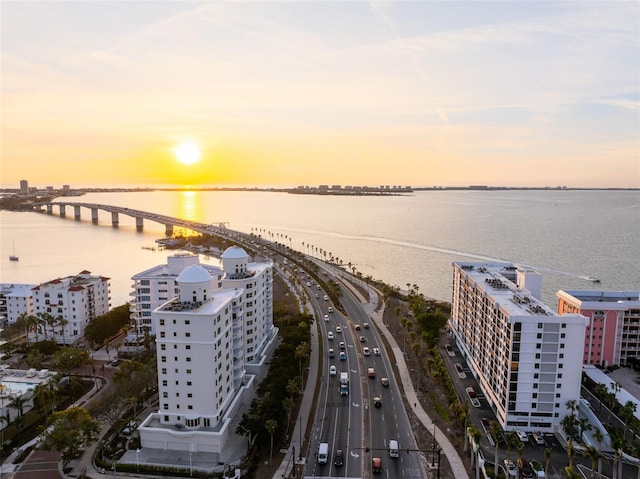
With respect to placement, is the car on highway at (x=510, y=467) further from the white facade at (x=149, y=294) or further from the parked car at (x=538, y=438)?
the white facade at (x=149, y=294)

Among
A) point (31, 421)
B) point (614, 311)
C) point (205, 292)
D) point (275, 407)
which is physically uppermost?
point (205, 292)

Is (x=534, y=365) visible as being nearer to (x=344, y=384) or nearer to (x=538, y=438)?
(x=538, y=438)

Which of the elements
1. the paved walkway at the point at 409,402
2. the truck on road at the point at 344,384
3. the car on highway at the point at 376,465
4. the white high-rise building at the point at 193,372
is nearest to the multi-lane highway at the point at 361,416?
the car on highway at the point at 376,465

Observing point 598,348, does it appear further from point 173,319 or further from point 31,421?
point 31,421

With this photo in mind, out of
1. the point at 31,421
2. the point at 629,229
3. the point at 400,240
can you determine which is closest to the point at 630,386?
the point at 31,421

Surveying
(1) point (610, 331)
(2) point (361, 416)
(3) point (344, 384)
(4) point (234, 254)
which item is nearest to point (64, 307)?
(4) point (234, 254)

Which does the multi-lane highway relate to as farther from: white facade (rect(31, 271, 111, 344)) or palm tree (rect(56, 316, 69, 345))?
white facade (rect(31, 271, 111, 344))
